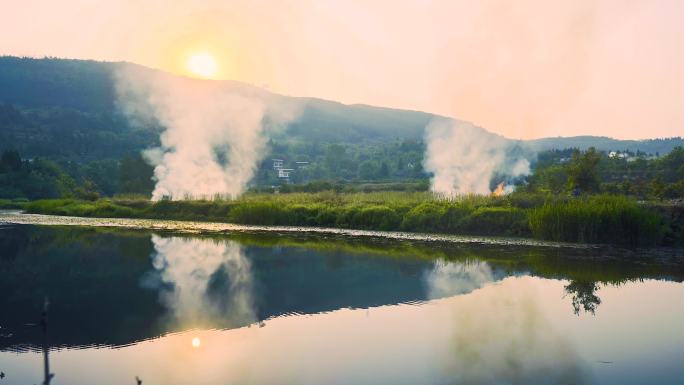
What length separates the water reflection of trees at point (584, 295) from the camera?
55.6 ft

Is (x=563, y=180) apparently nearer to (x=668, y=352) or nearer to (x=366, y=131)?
(x=668, y=352)

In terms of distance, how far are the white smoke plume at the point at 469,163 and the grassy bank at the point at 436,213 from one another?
1108cm

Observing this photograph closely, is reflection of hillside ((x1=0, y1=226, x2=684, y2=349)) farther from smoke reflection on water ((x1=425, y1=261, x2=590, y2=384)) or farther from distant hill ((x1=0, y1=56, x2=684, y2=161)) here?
distant hill ((x1=0, y1=56, x2=684, y2=161))

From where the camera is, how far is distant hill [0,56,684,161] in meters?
Result: 95.2

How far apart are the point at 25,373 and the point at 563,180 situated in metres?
41.8

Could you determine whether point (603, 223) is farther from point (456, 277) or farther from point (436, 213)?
point (456, 277)

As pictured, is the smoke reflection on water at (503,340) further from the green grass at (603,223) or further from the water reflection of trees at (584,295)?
the green grass at (603,223)

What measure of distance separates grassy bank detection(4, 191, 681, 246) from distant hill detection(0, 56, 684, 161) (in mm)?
49337

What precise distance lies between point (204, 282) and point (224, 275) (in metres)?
1.17

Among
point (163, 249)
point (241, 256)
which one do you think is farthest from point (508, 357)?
point (163, 249)

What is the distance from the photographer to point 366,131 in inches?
6964

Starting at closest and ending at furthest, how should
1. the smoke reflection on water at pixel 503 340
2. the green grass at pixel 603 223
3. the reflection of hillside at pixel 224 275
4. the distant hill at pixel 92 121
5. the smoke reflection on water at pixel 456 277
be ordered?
the smoke reflection on water at pixel 503 340 → the reflection of hillside at pixel 224 275 → the smoke reflection on water at pixel 456 277 → the green grass at pixel 603 223 → the distant hill at pixel 92 121

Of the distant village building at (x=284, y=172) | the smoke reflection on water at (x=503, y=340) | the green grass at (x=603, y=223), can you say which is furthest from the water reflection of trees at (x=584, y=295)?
the distant village building at (x=284, y=172)

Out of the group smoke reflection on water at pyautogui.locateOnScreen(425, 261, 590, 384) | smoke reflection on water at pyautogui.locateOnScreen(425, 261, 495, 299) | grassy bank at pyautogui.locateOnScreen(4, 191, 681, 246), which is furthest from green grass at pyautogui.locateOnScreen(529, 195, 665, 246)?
smoke reflection on water at pyautogui.locateOnScreen(425, 261, 590, 384)
